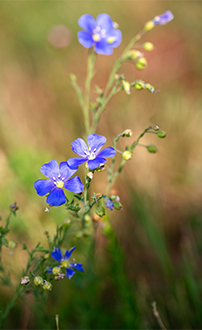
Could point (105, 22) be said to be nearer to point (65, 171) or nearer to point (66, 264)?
point (65, 171)

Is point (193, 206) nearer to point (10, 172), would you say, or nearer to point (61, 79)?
point (10, 172)

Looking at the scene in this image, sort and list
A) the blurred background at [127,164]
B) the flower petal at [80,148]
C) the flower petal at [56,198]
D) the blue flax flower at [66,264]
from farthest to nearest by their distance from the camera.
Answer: the blurred background at [127,164] → the blue flax flower at [66,264] → the flower petal at [80,148] → the flower petal at [56,198]

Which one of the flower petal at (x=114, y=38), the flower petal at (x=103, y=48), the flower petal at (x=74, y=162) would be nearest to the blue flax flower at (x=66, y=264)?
the flower petal at (x=74, y=162)

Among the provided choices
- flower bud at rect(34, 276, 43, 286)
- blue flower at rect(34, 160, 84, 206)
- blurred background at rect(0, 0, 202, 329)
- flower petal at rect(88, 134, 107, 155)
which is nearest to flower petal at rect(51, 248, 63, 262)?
flower bud at rect(34, 276, 43, 286)

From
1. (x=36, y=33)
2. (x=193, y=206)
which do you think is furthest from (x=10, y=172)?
(x=36, y=33)

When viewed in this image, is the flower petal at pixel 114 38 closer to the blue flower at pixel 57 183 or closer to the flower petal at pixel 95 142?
the flower petal at pixel 95 142

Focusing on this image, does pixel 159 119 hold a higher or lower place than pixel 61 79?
lower
